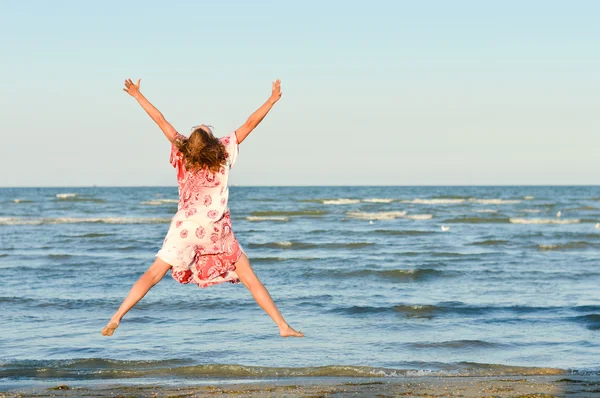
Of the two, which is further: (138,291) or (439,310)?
(439,310)

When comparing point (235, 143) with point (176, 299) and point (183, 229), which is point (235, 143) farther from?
point (176, 299)

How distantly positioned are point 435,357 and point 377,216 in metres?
31.8

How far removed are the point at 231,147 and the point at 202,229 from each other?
602 mm

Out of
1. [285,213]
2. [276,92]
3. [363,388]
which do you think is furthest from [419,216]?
[276,92]

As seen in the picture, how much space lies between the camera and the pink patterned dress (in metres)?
5.52

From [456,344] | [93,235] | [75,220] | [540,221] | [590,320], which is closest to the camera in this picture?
[456,344]

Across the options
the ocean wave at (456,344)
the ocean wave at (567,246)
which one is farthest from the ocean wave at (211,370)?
the ocean wave at (567,246)

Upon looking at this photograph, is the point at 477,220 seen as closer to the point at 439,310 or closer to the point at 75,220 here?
→ the point at 75,220

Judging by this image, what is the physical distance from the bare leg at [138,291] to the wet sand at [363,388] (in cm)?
152

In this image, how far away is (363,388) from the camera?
23.4 feet

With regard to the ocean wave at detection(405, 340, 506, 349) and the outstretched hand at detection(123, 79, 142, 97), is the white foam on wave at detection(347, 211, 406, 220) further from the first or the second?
the outstretched hand at detection(123, 79, 142, 97)

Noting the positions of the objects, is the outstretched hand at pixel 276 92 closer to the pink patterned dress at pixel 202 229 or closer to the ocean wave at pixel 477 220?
the pink patterned dress at pixel 202 229

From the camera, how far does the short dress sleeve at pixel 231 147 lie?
558 cm

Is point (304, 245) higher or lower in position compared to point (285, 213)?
lower
